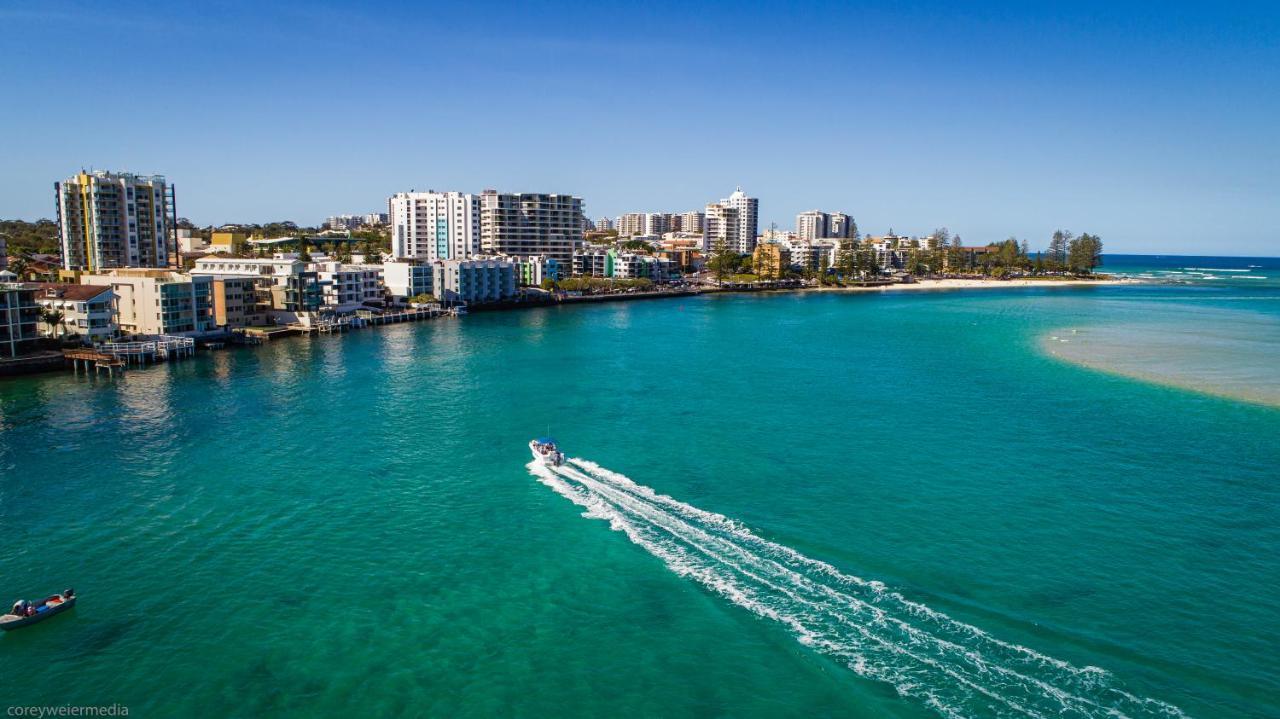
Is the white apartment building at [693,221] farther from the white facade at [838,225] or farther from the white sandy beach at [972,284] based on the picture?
the white sandy beach at [972,284]

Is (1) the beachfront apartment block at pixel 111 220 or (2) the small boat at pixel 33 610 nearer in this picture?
(2) the small boat at pixel 33 610

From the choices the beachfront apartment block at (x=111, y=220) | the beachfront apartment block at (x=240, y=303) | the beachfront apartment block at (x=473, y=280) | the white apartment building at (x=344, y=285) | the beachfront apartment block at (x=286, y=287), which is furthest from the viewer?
the beachfront apartment block at (x=473, y=280)

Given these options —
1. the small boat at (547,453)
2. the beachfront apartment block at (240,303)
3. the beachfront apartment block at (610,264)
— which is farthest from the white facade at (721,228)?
the small boat at (547,453)

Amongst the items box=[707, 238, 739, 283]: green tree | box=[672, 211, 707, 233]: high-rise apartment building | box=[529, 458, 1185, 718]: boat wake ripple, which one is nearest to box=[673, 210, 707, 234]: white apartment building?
box=[672, 211, 707, 233]: high-rise apartment building

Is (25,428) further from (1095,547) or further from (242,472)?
(1095,547)

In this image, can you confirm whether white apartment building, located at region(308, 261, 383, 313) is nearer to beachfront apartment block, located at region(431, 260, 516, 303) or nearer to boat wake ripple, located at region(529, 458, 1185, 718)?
beachfront apartment block, located at region(431, 260, 516, 303)

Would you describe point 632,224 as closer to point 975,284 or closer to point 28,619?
point 975,284

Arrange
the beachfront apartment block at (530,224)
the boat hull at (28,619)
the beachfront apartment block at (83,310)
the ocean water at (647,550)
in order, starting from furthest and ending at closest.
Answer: the beachfront apartment block at (530,224)
the beachfront apartment block at (83,310)
the boat hull at (28,619)
the ocean water at (647,550)
